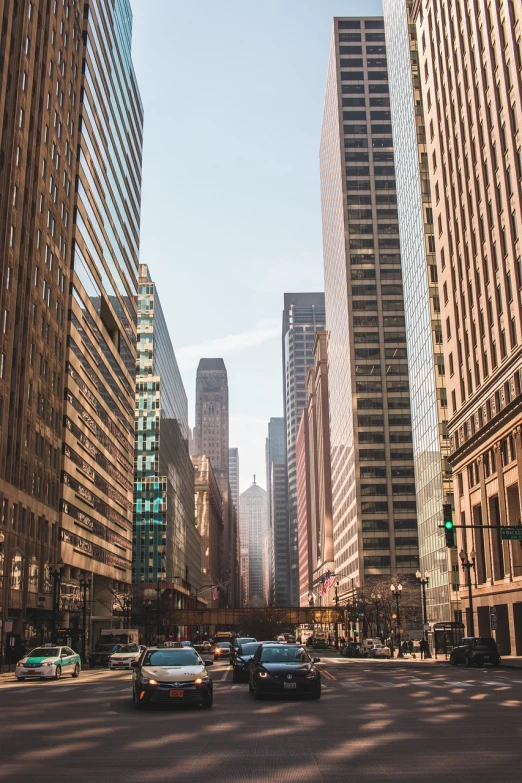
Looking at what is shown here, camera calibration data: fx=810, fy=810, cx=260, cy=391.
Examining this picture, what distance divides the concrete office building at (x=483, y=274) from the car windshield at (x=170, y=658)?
43.9 meters

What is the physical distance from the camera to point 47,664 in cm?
3875

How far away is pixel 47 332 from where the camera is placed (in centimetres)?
7875

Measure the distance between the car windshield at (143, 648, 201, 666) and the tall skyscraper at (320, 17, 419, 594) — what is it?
391 ft

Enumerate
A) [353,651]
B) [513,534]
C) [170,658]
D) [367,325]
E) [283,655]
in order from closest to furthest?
[170,658] < [283,655] < [513,534] < [353,651] < [367,325]

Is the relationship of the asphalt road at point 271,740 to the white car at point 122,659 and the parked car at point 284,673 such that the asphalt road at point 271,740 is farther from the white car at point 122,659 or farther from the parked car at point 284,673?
the white car at point 122,659

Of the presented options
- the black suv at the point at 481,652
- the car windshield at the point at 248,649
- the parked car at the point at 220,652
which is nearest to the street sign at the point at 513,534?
the black suv at the point at 481,652

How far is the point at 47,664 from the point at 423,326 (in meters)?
79.4

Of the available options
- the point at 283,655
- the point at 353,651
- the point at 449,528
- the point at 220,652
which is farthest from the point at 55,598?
the point at 283,655

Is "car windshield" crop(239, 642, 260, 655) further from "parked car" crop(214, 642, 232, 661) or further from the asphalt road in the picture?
"parked car" crop(214, 642, 232, 661)

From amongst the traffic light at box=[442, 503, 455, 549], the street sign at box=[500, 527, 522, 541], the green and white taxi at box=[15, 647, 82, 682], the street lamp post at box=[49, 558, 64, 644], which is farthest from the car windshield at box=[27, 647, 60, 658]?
the street lamp post at box=[49, 558, 64, 644]

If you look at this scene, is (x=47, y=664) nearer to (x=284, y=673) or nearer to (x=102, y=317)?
(x=284, y=673)

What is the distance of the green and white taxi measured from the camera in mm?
38250

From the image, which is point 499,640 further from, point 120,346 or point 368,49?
point 368,49

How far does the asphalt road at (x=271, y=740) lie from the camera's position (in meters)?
11.6
